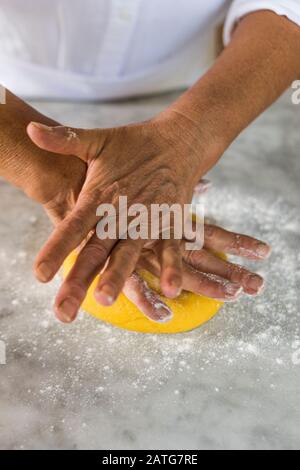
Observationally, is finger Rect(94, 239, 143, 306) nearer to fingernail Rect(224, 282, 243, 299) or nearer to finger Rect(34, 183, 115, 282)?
finger Rect(34, 183, 115, 282)

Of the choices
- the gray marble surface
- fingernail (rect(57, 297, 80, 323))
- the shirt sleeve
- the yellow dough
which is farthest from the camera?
the shirt sleeve

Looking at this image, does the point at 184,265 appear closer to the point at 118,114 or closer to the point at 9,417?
the point at 9,417

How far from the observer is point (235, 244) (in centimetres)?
110

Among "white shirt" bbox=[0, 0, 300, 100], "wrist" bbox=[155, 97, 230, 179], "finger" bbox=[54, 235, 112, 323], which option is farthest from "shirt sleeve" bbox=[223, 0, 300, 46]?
"finger" bbox=[54, 235, 112, 323]

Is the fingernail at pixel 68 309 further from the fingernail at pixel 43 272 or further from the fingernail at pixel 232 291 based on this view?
Result: the fingernail at pixel 232 291

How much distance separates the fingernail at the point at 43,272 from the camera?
80 cm

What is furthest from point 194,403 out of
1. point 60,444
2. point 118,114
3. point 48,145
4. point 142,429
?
point 118,114

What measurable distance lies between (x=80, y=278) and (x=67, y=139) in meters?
0.23

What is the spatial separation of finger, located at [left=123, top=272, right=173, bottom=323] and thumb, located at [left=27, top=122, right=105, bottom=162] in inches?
9.0

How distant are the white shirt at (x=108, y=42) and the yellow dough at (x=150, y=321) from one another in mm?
600

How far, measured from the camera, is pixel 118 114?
1.54 metres

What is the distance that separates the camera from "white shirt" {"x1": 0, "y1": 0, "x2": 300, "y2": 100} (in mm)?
1255

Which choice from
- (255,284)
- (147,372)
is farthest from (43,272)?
(255,284)

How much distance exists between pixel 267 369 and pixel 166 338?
0.18 metres
